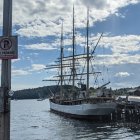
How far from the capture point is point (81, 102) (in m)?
82.6

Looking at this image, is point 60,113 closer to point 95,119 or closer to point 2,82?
point 95,119

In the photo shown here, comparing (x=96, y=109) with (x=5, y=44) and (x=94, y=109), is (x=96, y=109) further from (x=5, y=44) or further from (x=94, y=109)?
(x=5, y=44)

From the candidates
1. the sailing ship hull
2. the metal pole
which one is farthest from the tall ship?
the metal pole

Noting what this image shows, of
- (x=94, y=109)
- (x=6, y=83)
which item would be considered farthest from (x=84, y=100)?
(x=6, y=83)

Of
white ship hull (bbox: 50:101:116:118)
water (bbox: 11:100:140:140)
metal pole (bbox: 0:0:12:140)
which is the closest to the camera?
metal pole (bbox: 0:0:12:140)

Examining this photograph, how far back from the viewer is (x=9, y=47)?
411 inches

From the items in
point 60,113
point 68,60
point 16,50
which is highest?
point 68,60

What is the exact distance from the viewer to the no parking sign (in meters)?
10.4

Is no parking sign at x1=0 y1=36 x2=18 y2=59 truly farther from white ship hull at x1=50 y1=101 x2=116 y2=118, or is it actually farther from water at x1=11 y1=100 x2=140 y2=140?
white ship hull at x1=50 y1=101 x2=116 y2=118

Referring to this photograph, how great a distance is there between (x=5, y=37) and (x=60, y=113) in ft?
307

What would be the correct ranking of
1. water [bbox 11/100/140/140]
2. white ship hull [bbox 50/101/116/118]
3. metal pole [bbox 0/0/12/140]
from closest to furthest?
1. metal pole [bbox 0/0/12/140]
2. water [bbox 11/100/140/140]
3. white ship hull [bbox 50/101/116/118]

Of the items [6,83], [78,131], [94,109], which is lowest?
[78,131]

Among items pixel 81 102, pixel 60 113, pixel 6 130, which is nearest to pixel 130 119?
pixel 81 102

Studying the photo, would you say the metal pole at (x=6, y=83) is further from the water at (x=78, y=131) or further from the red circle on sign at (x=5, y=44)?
the water at (x=78, y=131)
